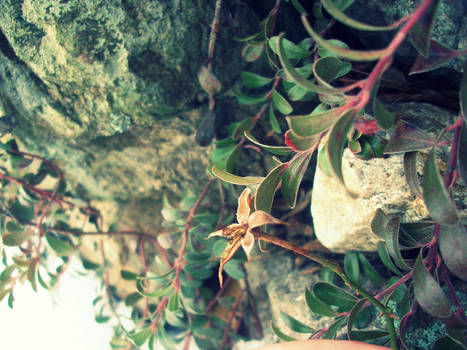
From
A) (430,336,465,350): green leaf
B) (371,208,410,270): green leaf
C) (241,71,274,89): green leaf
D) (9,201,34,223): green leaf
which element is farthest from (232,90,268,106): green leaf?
(9,201,34,223): green leaf

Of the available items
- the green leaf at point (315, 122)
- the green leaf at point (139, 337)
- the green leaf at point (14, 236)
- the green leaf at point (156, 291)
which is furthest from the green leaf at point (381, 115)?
the green leaf at point (14, 236)

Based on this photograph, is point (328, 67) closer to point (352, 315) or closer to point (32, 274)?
point (352, 315)

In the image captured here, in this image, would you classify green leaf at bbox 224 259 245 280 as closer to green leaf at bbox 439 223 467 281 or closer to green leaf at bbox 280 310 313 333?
green leaf at bbox 280 310 313 333

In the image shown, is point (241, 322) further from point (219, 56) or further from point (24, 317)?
point (219, 56)

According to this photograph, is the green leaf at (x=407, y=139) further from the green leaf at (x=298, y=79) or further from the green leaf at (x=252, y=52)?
the green leaf at (x=252, y=52)

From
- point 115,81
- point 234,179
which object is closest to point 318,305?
point 234,179

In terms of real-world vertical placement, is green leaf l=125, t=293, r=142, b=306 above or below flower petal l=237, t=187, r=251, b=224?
below

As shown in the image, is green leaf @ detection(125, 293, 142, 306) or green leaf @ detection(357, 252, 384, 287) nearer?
green leaf @ detection(357, 252, 384, 287)
